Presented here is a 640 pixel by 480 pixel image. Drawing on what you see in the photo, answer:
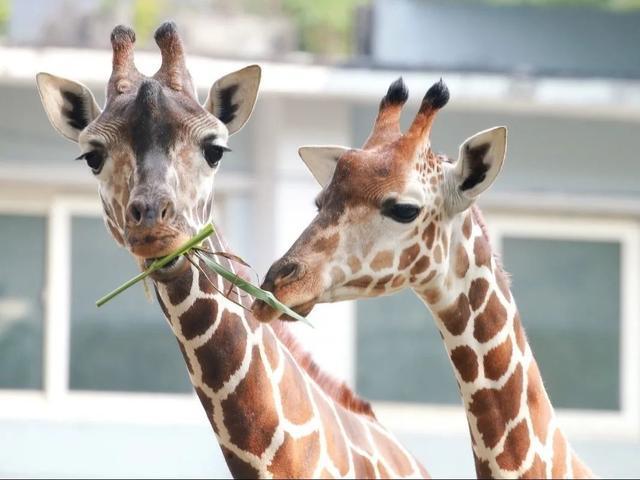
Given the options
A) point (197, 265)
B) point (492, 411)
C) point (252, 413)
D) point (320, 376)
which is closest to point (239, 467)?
point (252, 413)

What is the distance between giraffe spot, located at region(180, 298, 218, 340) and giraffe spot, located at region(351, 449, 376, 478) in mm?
1047

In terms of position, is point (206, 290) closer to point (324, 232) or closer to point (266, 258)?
point (324, 232)

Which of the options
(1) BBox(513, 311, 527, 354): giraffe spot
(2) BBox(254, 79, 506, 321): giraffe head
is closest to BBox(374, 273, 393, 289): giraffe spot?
(2) BBox(254, 79, 506, 321): giraffe head

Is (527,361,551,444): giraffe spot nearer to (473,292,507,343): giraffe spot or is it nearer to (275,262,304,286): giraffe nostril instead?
(473,292,507,343): giraffe spot

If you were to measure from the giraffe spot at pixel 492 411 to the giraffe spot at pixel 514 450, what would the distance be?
0.14 ft

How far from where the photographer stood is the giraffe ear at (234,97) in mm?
7199

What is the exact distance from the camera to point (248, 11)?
4275cm

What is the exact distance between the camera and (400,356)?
520 inches

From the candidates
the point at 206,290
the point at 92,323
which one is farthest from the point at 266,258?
the point at 206,290

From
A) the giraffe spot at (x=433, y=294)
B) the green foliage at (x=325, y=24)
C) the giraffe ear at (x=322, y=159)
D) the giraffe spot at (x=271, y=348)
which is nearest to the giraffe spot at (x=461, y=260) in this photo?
the giraffe spot at (x=433, y=294)

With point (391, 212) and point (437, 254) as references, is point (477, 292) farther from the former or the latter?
point (391, 212)

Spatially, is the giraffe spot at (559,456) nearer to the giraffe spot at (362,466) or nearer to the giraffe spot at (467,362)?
the giraffe spot at (467,362)

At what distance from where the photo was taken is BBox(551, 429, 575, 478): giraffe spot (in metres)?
6.92

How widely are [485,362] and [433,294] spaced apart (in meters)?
0.36
